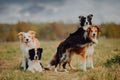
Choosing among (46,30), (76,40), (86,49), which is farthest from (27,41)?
(46,30)

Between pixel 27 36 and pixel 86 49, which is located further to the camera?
pixel 27 36

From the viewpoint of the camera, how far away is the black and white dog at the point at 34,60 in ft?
43.5

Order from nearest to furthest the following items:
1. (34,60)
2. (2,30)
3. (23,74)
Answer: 1. (23,74)
2. (34,60)
3. (2,30)

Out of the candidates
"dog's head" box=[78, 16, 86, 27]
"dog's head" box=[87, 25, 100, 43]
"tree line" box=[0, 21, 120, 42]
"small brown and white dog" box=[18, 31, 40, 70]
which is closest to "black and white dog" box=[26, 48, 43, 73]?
"small brown and white dog" box=[18, 31, 40, 70]

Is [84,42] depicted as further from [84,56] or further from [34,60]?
[34,60]

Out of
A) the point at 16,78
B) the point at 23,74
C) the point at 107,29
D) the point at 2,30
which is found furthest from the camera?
the point at 2,30

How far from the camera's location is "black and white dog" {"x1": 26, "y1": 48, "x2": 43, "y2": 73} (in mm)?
13273

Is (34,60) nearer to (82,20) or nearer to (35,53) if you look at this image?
(35,53)

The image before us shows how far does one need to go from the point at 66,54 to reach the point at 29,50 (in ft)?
4.61

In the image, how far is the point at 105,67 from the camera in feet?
43.8

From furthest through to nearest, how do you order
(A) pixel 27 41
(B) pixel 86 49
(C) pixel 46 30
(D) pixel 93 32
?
(C) pixel 46 30, (A) pixel 27 41, (B) pixel 86 49, (D) pixel 93 32

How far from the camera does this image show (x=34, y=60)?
44.2 feet

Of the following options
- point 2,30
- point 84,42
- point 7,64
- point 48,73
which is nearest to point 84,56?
point 84,42

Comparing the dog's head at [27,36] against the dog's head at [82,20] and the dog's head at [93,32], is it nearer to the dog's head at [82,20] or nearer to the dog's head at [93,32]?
the dog's head at [82,20]
